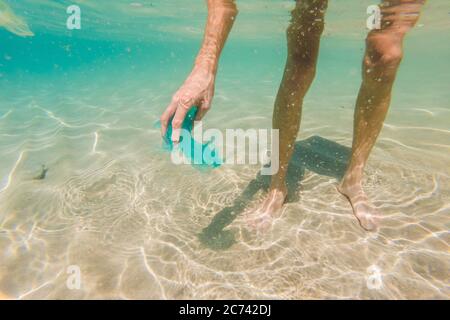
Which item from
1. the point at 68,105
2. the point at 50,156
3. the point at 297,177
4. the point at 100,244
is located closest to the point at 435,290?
the point at 297,177

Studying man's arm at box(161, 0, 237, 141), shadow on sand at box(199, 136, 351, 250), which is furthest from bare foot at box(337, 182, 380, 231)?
man's arm at box(161, 0, 237, 141)

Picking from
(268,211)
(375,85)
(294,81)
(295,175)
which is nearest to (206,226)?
(268,211)

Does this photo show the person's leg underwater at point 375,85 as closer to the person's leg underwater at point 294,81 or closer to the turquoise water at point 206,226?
the turquoise water at point 206,226

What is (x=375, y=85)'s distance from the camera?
3.18 meters

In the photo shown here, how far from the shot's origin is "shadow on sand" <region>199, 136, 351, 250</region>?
324 centimetres

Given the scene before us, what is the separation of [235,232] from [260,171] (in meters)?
1.64

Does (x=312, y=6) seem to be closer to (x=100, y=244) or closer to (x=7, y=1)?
(x=100, y=244)

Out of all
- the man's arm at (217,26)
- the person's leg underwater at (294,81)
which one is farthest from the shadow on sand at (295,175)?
the man's arm at (217,26)

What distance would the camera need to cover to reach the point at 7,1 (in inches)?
950

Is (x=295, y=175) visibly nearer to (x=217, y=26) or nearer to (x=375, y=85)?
(x=375, y=85)

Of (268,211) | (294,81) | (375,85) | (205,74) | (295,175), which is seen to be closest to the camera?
(205,74)

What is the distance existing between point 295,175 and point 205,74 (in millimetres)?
2650

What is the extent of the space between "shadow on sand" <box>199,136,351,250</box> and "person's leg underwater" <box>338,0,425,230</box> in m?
0.66

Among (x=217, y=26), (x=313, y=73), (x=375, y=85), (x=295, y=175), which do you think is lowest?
(x=295, y=175)
